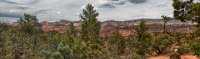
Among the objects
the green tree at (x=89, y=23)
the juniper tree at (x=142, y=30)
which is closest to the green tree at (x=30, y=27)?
the green tree at (x=89, y=23)

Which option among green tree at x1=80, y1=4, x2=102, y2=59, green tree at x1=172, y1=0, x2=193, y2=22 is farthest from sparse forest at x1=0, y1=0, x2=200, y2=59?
green tree at x1=172, y1=0, x2=193, y2=22

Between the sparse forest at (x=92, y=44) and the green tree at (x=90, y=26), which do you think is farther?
the green tree at (x=90, y=26)

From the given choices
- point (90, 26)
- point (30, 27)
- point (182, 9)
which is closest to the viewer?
point (182, 9)

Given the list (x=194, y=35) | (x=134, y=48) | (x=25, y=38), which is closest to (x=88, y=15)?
(x=134, y=48)

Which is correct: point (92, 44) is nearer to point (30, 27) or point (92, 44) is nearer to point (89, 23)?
point (89, 23)

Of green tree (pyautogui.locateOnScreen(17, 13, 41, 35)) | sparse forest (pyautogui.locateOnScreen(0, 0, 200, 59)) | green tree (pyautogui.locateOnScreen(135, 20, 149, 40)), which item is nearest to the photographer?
sparse forest (pyautogui.locateOnScreen(0, 0, 200, 59))

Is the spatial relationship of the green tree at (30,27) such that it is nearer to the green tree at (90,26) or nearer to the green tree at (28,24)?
the green tree at (28,24)

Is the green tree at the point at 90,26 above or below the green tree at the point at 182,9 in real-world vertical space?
below

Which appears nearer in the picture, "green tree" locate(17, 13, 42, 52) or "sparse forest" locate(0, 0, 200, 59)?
"sparse forest" locate(0, 0, 200, 59)

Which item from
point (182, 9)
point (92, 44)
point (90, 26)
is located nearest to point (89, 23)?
point (90, 26)

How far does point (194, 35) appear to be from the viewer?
103 feet

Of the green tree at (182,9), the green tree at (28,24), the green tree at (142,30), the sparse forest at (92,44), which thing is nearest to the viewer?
the green tree at (182,9)

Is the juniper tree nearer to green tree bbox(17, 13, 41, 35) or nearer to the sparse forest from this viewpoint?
the sparse forest

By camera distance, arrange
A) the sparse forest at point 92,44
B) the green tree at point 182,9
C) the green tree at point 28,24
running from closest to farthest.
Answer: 1. the green tree at point 182,9
2. the sparse forest at point 92,44
3. the green tree at point 28,24
